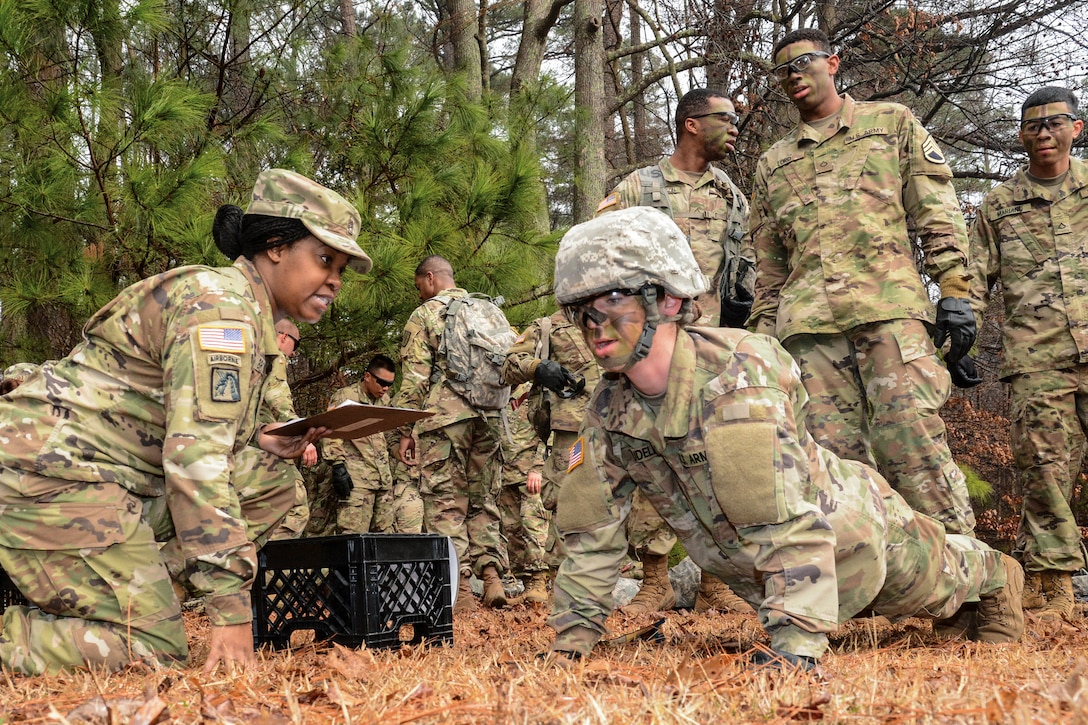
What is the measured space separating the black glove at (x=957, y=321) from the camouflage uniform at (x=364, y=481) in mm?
5514

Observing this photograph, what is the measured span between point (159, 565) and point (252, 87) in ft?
16.9

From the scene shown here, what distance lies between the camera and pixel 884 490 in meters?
3.54

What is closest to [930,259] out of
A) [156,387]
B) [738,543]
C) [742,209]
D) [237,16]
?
[742,209]

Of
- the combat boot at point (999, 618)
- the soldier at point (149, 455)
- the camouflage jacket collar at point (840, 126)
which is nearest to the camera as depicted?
the soldier at point (149, 455)

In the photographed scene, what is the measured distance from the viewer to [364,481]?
9.46 m

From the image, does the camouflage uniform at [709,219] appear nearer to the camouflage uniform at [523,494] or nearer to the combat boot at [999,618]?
the camouflage uniform at [523,494]

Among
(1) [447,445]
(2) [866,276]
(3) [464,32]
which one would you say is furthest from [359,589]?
(3) [464,32]

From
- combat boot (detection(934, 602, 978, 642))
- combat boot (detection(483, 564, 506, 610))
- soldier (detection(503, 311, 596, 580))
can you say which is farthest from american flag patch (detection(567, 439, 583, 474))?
combat boot (detection(483, 564, 506, 610))

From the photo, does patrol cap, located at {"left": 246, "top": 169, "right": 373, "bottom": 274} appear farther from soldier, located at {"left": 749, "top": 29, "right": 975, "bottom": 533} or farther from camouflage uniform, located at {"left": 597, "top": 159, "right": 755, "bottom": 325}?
camouflage uniform, located at {"left": 597, "top": 159, "right": 755, "bottom": 325}

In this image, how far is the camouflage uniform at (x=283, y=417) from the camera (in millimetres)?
3936

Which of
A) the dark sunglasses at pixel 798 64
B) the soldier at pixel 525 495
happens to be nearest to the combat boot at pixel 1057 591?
the dark sunglasses at pixel 798 64

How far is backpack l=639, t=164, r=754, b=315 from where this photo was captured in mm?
5859

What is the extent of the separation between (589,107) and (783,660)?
9.15 metres

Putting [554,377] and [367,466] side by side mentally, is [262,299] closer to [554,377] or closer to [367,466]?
[554,377]
